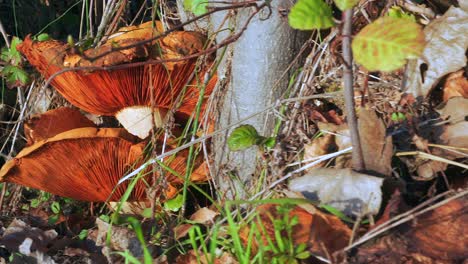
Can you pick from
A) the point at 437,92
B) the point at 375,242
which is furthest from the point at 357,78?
the point at 375,242

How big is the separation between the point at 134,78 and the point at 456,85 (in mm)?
949

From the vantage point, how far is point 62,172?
6.38 ft

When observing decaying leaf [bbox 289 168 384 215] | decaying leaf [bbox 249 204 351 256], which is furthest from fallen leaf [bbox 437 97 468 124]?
decaying leaf [bbox 249 204 351 256]

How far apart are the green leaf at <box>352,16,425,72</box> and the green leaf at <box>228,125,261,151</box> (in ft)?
1.91

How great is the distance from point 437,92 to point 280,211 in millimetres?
727

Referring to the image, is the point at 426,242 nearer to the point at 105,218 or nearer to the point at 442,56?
the point at 442,56

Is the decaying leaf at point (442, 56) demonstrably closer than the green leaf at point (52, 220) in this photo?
Yes

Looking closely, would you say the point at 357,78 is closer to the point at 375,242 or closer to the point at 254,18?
the point at 254,18

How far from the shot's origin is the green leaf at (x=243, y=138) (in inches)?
68.1

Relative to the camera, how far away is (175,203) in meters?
1.97

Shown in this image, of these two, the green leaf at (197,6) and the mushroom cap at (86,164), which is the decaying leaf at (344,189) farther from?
the green leaf at (197,6)

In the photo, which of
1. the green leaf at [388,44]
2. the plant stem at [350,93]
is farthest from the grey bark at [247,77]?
the green leaf at [388,44]

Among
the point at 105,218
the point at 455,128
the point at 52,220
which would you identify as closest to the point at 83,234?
the point at 105,218

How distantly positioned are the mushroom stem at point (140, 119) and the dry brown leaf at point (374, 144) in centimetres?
73
